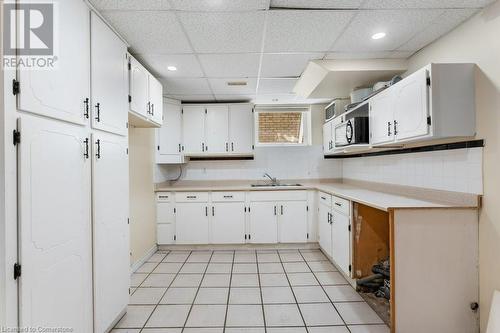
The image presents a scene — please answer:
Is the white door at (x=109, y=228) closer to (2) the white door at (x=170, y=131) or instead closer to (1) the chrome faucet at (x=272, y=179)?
(2) the white door at (x=170, y=131)

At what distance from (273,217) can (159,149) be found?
205 cm

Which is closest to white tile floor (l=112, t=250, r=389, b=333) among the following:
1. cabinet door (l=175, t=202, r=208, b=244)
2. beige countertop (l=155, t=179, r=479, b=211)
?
cabinet door (l=175, t=202, r=208, b=244)

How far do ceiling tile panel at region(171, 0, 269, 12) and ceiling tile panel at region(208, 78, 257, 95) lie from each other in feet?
4.63

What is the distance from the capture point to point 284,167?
4.50m

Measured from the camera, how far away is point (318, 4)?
68.8 inches

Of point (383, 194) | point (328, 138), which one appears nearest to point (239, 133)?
point (328, 138)

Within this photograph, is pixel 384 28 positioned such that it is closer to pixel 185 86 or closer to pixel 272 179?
pixel 185 86

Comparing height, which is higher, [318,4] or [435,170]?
[318,4]

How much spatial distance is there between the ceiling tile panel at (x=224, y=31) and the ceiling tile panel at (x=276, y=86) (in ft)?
2.91

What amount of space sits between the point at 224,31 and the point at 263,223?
8.84 feet

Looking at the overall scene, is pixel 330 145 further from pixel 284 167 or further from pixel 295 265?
pixel 295 265

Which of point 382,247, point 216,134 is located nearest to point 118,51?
point 216,134

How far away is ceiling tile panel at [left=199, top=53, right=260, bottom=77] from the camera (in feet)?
8.31

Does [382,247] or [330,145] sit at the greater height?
[330,145]
